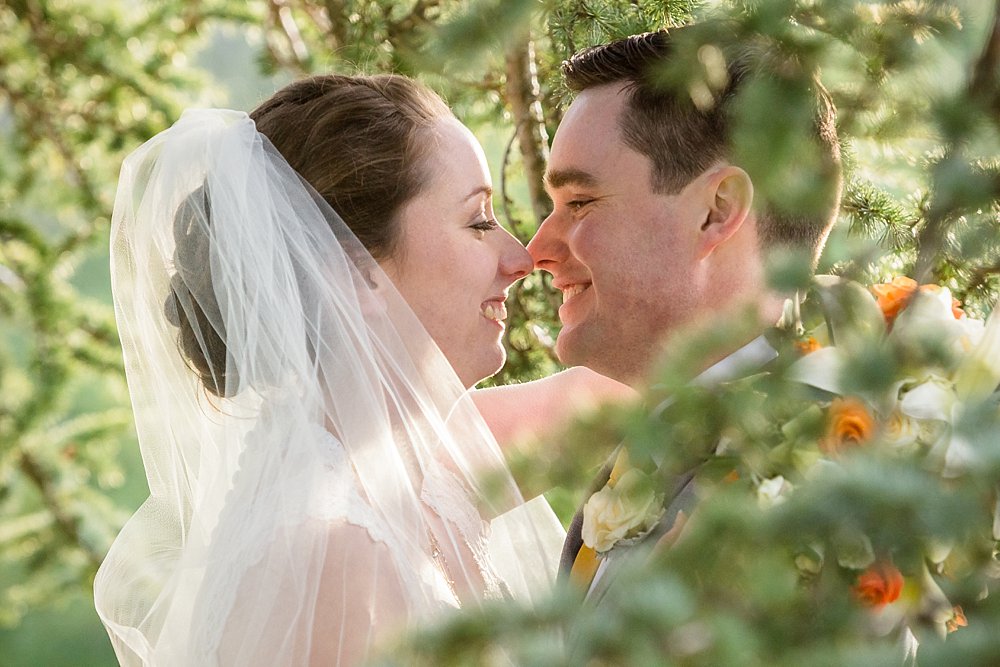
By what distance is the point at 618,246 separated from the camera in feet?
8.80

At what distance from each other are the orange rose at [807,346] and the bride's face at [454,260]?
4.73 feet

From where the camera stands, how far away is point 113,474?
16.3 ft

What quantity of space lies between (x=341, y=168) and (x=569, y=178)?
61 centimetres

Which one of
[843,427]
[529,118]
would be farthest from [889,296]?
[529,118]

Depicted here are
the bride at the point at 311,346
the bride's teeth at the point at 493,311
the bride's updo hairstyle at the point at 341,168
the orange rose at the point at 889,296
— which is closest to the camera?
the orange rose at the point at 889,296

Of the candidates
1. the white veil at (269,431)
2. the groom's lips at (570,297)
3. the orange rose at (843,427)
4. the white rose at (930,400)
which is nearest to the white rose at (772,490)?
the orange rose at (843,427)

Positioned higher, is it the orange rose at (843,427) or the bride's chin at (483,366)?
the orange rose at (843,427)

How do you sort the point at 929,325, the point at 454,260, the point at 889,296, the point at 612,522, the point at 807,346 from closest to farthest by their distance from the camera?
the point at 929,325, the point at 807,346, the point at 889,296, the point at 612,522, the point at 454,260

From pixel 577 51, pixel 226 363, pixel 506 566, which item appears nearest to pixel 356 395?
pixel 226 363

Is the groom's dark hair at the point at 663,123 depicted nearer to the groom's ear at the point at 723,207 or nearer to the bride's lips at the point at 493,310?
the groom's ear at the point at 723,207

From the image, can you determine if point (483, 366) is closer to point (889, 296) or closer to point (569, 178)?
point (569, 178)

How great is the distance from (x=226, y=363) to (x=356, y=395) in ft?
0.99

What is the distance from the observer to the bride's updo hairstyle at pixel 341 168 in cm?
244

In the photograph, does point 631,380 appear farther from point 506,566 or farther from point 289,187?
point 289,187
